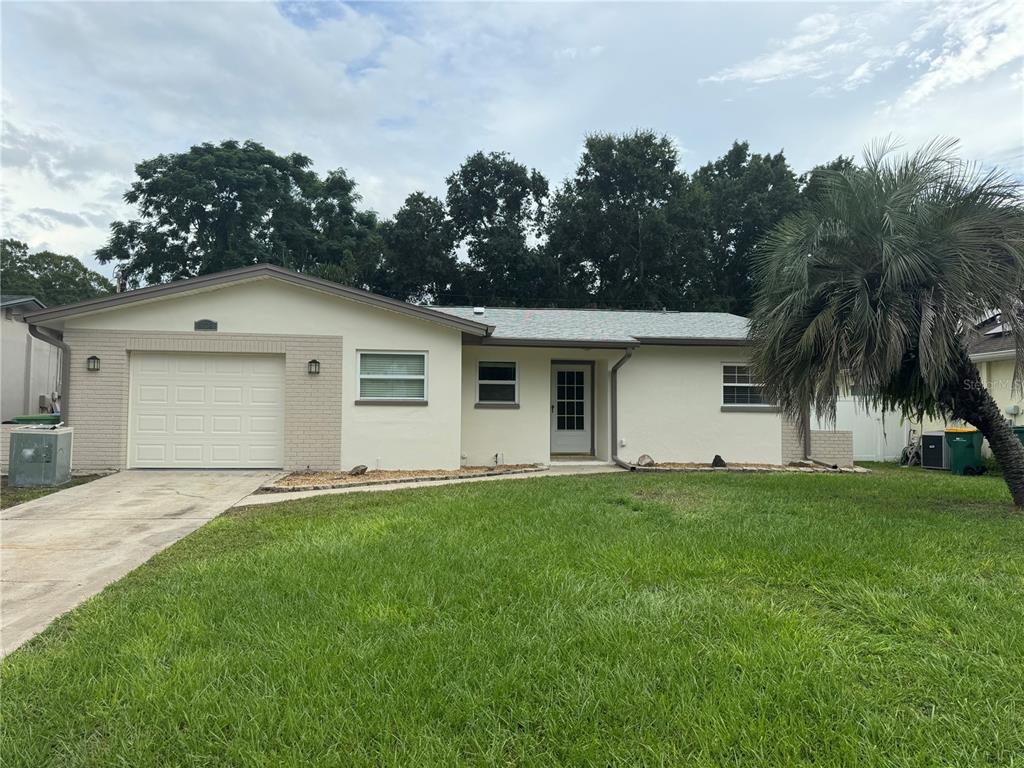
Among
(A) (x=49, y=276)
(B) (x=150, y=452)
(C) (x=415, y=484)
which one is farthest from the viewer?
(A) (x=49, y=276)

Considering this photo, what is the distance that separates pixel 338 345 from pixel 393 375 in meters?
1.15

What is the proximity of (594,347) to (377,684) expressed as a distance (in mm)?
9441

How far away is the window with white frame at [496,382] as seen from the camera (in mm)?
12141

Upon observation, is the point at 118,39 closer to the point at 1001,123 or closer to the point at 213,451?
the point at 213,451

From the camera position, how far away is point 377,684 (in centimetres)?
267

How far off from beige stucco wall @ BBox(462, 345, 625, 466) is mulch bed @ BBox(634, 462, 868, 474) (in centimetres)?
218

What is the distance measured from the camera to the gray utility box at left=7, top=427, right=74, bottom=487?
898 cm

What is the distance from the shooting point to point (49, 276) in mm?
39750

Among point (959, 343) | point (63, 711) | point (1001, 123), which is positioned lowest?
point (63, 711)

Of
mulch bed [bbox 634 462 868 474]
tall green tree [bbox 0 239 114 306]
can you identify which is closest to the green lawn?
mulch bed [bbox 634 462 868 474]

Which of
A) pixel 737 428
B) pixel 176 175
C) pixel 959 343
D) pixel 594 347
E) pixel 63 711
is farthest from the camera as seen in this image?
pixel 176 175

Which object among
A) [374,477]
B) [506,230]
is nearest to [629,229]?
[506,230]

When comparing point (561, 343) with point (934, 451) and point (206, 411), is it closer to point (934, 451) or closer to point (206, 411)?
point (206, 411)

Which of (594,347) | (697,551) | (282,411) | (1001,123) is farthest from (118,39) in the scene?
→ (1001,123)
